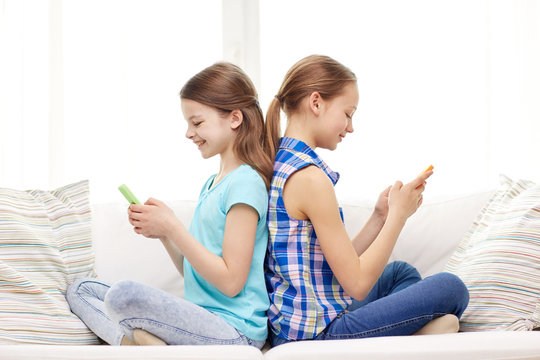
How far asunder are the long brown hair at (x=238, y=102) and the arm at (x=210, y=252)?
6.5 inches

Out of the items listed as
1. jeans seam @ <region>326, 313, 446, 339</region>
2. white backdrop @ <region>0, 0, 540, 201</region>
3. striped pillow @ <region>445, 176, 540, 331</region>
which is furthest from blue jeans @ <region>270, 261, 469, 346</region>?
white backdrop @ <region>0, 0, 540, 201</region>

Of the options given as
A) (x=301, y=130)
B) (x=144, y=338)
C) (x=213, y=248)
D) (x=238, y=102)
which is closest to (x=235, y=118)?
(x=238, y=102)

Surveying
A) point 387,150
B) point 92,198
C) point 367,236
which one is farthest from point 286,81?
point 92,198

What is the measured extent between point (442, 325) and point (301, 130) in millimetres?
567

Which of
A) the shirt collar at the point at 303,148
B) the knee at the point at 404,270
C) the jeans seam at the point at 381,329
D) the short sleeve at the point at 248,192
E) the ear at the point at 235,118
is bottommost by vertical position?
the jeans seam at the point at 381,329

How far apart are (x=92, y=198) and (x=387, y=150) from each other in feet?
4.20

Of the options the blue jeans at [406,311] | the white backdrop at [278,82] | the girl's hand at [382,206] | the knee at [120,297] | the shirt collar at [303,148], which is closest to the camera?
the knee at [120,297]

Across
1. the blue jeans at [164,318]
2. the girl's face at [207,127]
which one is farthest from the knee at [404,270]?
the girl's face at [207,127]

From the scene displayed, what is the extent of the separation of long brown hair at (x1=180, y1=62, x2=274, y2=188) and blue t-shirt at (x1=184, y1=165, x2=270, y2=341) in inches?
1.7

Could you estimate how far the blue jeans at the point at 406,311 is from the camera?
52.6 inches

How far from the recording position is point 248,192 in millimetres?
1408

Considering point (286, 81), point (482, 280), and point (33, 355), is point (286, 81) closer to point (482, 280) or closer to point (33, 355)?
point (482, 280)

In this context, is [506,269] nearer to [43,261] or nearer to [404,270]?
[404,270]

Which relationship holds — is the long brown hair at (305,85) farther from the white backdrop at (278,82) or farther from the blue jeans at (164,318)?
the white backdrop at (278,82)
